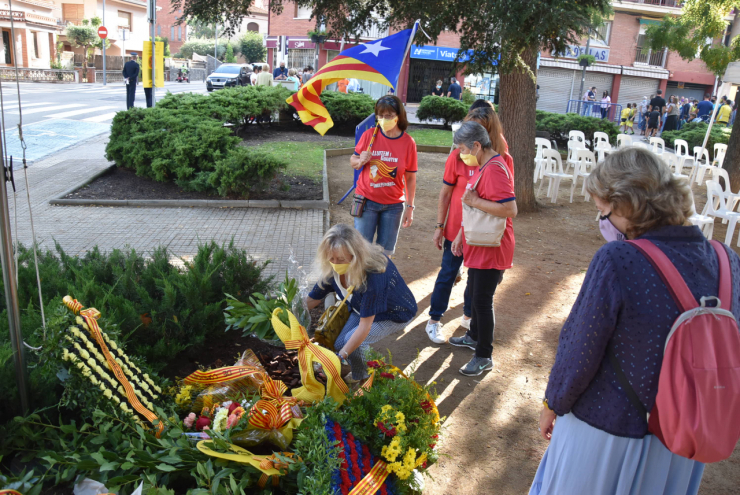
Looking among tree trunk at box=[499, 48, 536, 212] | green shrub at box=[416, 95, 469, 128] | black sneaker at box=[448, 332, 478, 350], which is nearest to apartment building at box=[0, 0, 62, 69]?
green shrub at box=[416, 95, 469, 128]

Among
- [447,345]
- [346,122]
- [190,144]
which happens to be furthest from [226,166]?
[346,122]

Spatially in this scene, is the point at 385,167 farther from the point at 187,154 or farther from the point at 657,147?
the point at 657,147

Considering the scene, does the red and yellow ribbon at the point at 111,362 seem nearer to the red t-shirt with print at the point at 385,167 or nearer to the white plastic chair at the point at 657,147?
the red t-shirt with print at the point at 385,167

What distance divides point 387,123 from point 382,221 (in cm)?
84

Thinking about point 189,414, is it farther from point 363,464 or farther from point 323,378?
point 363,464

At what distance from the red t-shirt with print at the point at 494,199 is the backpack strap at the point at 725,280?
1.88 metres

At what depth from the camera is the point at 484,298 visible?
3945 millimetres

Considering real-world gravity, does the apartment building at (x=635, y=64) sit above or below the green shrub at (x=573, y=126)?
above

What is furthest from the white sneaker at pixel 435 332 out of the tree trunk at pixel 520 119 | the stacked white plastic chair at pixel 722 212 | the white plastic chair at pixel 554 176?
the white plastic chair at pixel 554 176

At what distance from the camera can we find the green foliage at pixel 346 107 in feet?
56.0

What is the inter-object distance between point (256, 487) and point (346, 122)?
16.3 m

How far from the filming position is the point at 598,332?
182cm

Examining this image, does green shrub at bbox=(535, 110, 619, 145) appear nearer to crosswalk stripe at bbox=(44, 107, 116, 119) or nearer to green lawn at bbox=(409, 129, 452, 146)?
green lawn at bbox=(409, 129, 452, 146)

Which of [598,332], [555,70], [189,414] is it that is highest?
[555,70]
